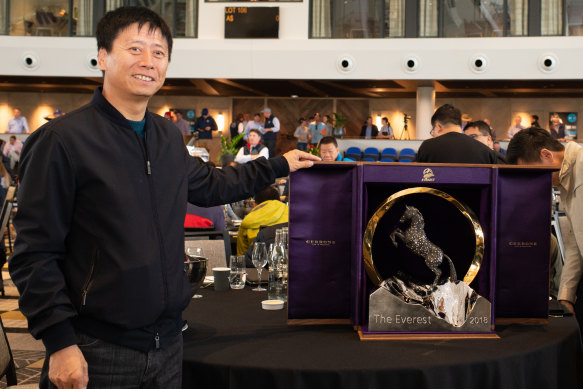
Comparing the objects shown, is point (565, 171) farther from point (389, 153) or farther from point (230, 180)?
point (389, 153)

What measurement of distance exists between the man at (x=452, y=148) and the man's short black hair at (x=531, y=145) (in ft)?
6.07

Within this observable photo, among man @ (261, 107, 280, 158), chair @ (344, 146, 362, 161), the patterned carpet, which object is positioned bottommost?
the patterned carpet

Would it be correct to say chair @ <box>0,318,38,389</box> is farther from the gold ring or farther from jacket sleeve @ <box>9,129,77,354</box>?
the gold ring

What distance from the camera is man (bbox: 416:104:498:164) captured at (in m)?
4.43

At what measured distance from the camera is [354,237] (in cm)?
189

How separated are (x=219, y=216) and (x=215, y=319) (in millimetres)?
2538

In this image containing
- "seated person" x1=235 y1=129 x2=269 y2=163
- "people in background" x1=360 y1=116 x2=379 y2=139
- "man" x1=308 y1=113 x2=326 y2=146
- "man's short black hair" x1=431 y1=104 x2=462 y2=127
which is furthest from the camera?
"people in background" x1=360 y1=116 x2=379 y2=139

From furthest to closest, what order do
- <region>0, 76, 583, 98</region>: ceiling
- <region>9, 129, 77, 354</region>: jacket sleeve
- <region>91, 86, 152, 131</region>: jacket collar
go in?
<region>0, 76, 583, 98</region>: ceiling, <region>91, 86, 152, 131</region>: jacket collar, <region>9, 129, 77, 354</region>: jacket sleeve

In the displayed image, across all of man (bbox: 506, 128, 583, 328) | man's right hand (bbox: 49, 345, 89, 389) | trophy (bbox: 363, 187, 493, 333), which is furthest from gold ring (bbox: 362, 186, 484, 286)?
man's right hand (bbox: 49, 345, 89, 389)

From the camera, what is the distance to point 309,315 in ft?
6.44

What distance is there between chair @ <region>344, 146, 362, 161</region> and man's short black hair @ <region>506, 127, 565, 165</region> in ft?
45.5

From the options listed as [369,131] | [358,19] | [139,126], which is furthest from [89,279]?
[369,131]

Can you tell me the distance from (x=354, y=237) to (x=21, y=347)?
11.1 ft

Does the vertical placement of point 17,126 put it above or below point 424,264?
above
